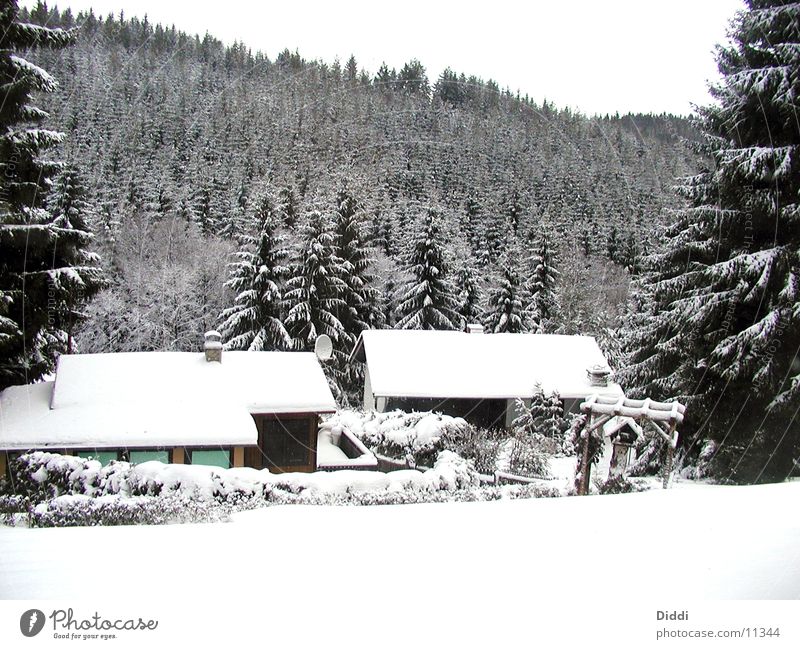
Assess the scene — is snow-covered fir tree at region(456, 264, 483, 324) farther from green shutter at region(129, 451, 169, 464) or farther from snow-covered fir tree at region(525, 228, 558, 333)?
green shutter at region(129, 451, 169, 464)

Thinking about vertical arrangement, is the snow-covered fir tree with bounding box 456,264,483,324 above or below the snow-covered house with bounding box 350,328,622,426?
above

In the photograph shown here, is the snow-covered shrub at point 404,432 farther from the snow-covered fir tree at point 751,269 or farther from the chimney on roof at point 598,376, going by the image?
the chimney on roof at point 598,376

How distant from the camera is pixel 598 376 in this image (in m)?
23.9

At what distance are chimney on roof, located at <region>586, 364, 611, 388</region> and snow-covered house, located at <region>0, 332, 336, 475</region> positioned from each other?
1207cm

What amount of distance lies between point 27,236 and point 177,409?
502 centimetres

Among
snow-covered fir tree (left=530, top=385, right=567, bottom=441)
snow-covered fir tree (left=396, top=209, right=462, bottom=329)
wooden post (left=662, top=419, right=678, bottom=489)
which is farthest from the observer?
snow-covered fir tree (left=396, top=209, right=462, bottom=329)

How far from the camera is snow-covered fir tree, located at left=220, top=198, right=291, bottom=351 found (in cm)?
3050

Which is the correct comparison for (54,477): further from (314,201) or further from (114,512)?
(314,201)

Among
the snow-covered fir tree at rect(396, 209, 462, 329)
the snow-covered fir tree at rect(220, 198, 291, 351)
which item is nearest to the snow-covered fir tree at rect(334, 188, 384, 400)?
the snow-covered fir tree at rect(396, 209, 462, 329)

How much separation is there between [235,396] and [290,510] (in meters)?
9.21

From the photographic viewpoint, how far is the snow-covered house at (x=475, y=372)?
22.8 meters

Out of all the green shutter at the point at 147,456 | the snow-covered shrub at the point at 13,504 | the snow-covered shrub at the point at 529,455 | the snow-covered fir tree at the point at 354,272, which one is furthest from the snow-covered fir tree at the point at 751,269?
the snow-covered fir tree at the point at 354,272

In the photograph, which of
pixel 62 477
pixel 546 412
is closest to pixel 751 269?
pixel 62 477

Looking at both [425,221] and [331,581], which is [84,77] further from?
[331,581]
